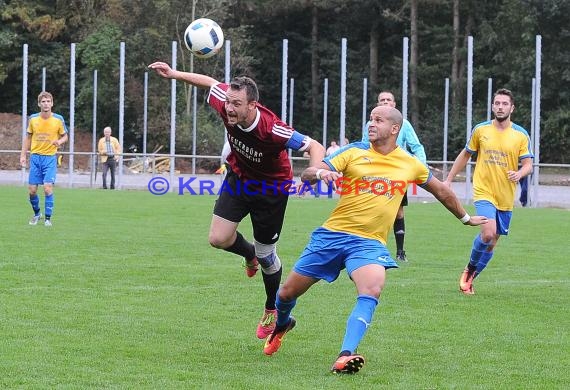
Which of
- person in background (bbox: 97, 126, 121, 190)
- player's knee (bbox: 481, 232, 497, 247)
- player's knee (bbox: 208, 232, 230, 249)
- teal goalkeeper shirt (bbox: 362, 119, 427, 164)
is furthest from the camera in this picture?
person in background (bbox: 97, 126, 121, 190)

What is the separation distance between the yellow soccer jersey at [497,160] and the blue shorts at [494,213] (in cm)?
4

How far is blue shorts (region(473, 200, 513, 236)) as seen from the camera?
10.9 m

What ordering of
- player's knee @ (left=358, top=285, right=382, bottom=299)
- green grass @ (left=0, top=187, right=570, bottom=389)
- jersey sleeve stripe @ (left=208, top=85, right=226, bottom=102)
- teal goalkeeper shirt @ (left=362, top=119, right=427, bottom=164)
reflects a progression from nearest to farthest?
1. green grass @ (left=0, top=187, right=570, bottom=389)
2. player's knee @ (left=358, top=285, right=382, bottom=299)
3. jersey sleeve stripe @ (left=208, top=85, right=226, bottom=102)
4. teal goalkeeper shirt @ (left=362, top=119, right=427, bottom=164)

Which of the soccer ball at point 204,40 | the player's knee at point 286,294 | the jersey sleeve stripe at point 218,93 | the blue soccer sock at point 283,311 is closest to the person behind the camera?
the player's knee at point 286,294

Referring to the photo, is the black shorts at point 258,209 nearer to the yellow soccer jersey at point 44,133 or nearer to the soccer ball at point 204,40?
the soccer ball at point 204,40

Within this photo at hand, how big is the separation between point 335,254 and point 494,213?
4274 mm

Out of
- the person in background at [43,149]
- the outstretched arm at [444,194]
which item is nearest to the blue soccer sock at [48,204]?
the person in background at [43,149]

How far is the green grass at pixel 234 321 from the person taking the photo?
6.60m

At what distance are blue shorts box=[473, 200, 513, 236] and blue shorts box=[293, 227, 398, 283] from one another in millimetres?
3998

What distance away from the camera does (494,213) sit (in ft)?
36.0

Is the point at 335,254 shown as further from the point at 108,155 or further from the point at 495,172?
the point at 108,155

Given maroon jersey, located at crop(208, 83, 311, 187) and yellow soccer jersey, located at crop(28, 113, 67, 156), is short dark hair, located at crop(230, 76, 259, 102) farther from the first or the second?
yellow soccer jersey, located at crop(28, 113, 67, 156)

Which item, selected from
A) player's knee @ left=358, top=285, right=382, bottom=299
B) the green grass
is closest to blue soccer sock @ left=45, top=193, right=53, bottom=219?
the green grass

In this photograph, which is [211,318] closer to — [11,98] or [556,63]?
[556,63]
